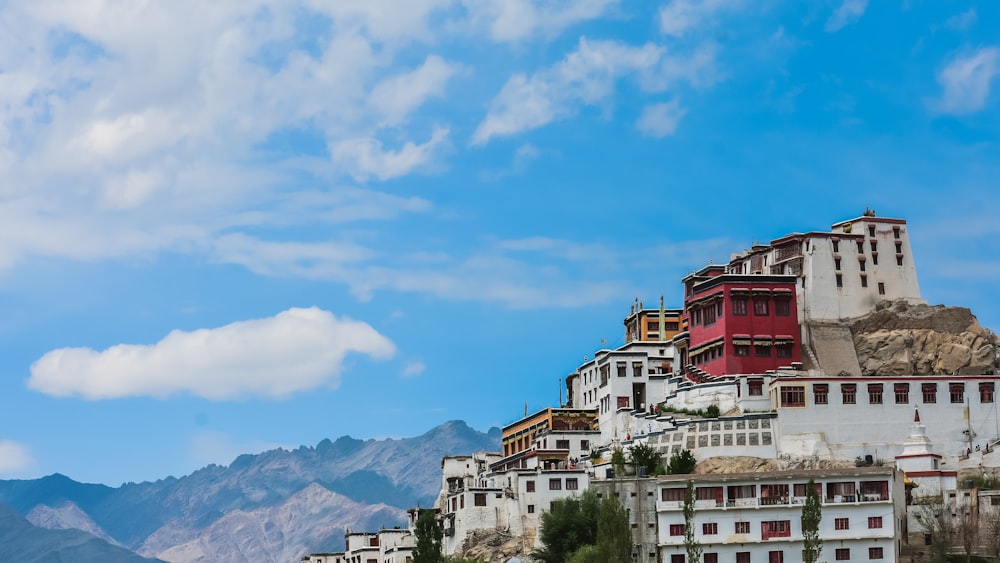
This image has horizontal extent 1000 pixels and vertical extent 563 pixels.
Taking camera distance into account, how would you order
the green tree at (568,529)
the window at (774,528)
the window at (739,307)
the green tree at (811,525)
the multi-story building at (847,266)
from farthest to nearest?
the multi-story building at (847,266), the window at (739,307), the green tree at (568,529), the window at (774,528), the green tree at (811,525)

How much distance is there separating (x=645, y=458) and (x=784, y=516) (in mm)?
11846

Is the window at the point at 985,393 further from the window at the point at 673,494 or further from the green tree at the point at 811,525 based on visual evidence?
the window at the point at 673,494

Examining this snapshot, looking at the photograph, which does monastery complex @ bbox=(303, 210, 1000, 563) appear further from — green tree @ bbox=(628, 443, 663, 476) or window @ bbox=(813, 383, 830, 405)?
green tree @ bbox=(628, 443, 663, 476)

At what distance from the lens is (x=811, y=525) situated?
290 ft

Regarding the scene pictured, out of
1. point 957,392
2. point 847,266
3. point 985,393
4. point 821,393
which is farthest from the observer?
point 847,266

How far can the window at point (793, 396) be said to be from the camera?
105062 millimetres

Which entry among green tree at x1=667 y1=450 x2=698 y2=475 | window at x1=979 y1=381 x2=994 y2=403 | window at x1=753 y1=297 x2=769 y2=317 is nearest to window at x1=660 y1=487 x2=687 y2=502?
green tree at x1=667 y1=450 x2=698 y2=475

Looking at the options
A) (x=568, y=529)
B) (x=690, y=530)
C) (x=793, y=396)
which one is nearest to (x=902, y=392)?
(x=793, y=396)

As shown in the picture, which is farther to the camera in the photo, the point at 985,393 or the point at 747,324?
the point at 747,324

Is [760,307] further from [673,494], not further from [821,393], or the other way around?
[673,494]

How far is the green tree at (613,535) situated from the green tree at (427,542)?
33.1 feet

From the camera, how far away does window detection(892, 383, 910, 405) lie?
344 feet

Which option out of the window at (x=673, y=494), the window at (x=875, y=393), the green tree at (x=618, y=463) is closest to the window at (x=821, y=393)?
the window at (x=875, y=393)

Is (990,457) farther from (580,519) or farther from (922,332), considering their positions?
(580,519)
